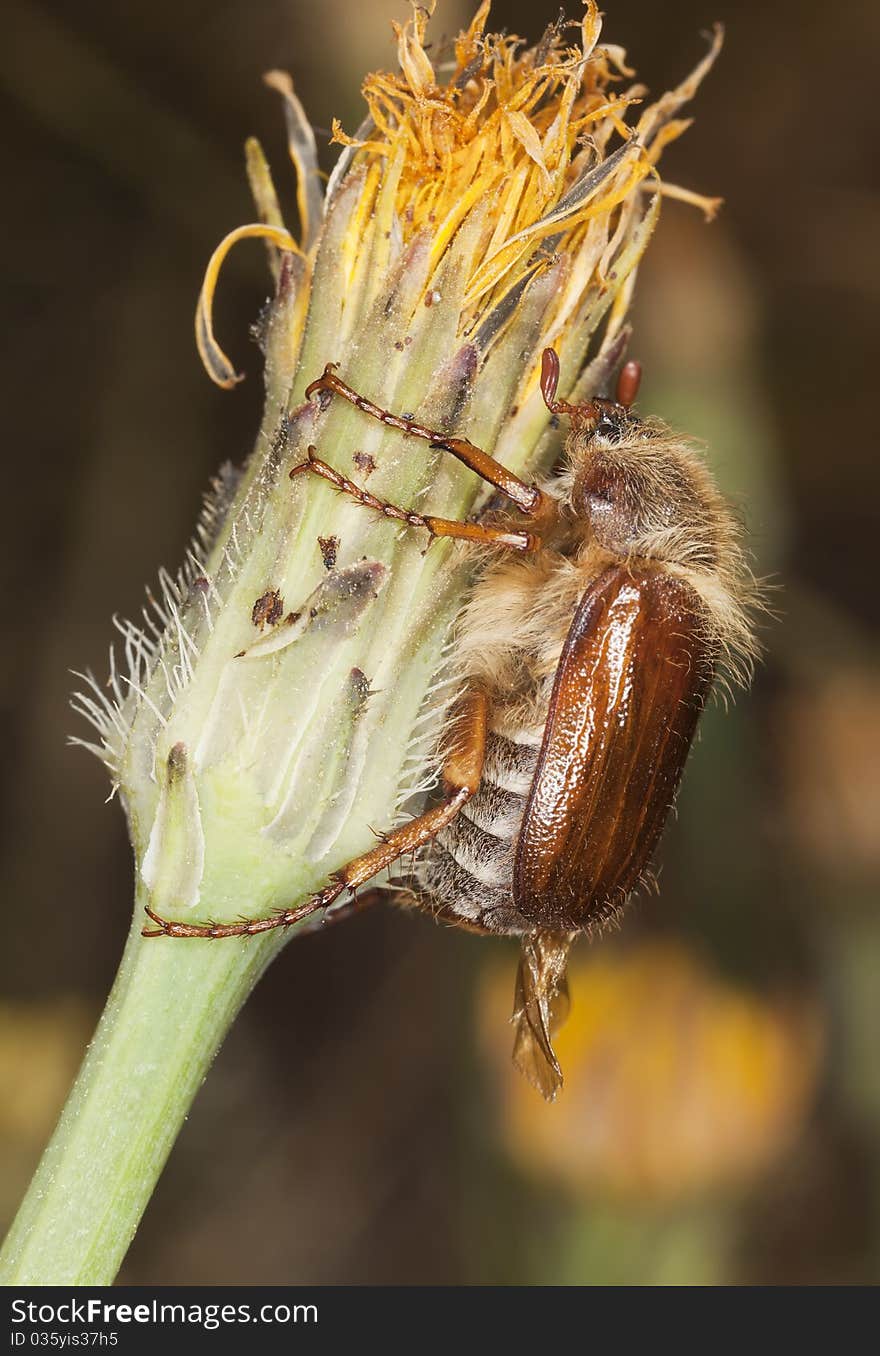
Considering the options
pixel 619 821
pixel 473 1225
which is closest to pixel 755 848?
pixel 473 1225

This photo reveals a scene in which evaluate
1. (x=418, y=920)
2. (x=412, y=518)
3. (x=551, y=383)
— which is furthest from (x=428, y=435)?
(x=418, y=920)

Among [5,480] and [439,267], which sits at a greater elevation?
[439,267]

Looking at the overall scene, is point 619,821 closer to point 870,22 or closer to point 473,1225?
point 473,1225

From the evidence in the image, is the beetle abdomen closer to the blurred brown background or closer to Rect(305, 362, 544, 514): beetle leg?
Rect(305, 362, 544, 514): beetle leg

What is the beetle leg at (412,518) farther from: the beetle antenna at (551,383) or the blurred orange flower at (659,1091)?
the blurred orange flower at (659,1091)

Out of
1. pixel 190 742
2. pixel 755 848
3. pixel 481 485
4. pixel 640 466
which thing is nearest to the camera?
pixel 190 742

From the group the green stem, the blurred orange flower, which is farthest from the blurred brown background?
the green stem
